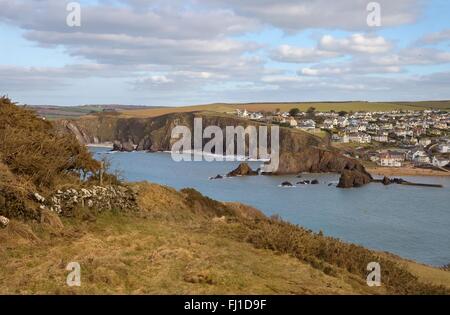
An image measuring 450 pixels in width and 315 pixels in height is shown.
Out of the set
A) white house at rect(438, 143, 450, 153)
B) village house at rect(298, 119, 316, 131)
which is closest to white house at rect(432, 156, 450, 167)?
white house at rect(438, 143, 450, 153)

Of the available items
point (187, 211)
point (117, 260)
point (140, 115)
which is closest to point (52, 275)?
point (117, 260)

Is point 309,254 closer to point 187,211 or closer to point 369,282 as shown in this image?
point 369,282

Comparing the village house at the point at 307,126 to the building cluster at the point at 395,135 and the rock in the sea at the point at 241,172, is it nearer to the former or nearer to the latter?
the building cluster at the point at 395,135

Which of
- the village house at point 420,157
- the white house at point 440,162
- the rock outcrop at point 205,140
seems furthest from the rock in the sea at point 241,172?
the white house at point 440,162

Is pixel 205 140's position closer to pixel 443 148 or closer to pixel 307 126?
pixel 307 126

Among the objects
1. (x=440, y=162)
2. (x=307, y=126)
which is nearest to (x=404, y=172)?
(x=440, y=162)

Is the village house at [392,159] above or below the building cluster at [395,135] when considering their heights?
below
